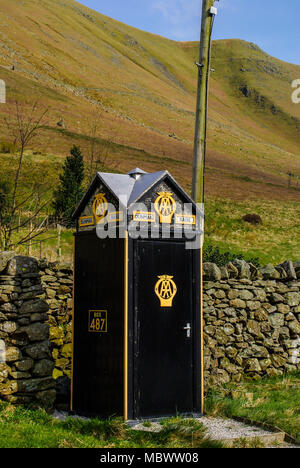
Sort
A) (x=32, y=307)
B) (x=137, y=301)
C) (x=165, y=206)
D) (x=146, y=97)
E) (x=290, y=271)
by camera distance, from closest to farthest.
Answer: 1. (x=137, y=301)
2. (x=165, y=206)
3. (x=32, y=307)
4. (x=290, y=271)
5. (x=146, y=97)

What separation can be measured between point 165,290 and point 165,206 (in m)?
1.09

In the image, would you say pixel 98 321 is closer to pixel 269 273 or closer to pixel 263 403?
pixel 263 403

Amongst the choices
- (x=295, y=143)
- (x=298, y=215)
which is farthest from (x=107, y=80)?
(x=298, y=215)

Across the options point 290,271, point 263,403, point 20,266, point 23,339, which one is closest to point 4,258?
point 20,266

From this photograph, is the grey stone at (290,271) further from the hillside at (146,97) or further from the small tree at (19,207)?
the hillside at (146,97)

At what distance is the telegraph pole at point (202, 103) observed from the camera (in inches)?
378

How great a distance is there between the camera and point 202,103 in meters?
9.80

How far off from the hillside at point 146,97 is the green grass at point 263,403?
30.4 m

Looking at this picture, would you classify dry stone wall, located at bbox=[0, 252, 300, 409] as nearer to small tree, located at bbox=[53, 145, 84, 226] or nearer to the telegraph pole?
the telegraph pole

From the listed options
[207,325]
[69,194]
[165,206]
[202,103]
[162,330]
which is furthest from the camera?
[69,194]

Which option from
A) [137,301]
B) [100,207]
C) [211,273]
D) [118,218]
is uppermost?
[100,207]

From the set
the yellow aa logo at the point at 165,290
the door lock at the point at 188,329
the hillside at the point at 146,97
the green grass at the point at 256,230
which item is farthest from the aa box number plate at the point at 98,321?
the hillside at the point at 146,97

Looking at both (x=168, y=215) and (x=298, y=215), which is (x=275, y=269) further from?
(x=298, y=215)

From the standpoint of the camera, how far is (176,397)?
21.4 ft
